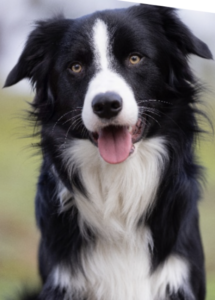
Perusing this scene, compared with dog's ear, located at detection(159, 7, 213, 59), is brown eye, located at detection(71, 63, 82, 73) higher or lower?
lower

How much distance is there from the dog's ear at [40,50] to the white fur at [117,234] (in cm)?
33

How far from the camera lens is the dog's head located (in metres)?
1.87

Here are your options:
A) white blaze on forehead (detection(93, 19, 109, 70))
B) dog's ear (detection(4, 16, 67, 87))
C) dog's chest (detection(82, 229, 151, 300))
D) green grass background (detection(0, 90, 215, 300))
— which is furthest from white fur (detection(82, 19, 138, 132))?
dog's chest (detection(82, 229, 151, 300))

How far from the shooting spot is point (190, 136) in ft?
6.93

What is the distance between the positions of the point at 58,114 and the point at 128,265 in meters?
0.65

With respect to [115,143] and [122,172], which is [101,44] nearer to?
[115,143]

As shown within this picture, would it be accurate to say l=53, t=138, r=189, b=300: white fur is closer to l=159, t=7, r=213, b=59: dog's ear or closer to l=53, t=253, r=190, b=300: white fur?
l=53, t=253, r=190, b=300: white fur

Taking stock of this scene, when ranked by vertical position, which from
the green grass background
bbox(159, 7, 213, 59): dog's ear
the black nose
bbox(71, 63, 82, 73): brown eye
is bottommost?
the green grass background

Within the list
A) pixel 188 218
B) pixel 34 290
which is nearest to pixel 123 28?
pixel 188 218

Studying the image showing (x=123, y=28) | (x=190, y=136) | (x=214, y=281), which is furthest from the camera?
(x=214, y=281)

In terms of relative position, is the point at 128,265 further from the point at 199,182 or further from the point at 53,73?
the point at 53,73

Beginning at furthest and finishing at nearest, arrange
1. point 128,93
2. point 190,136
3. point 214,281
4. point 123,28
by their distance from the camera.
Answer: point 214,281 → point 190,136 → point 123,28 → point 128,93

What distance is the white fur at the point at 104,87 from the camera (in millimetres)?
1813

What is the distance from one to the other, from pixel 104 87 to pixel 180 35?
1.54 feet
